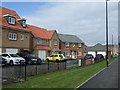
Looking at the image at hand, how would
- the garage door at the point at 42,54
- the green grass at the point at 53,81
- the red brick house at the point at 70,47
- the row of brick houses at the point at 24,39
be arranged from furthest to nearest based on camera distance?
the red brick house at the point at 70,47
the garage door at the point at 42,54
the row of brick houses at the point at 24,39
the green grass at the point at 53,81

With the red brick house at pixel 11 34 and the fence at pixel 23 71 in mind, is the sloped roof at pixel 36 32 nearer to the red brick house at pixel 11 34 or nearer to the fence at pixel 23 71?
the red brick house at pixel 11 34

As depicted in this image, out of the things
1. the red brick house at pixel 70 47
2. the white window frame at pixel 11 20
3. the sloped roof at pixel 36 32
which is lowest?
the red brick house at pixel 70 47

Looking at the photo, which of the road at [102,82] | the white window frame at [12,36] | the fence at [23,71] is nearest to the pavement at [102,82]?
the road at [102,82]

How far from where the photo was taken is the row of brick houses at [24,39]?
91.6 ft

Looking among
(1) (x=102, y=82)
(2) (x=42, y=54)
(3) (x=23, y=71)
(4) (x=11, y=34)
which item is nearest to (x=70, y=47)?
(2) (x=42, y=54)

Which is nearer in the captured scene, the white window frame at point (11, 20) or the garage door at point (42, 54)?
the white window frame at point (11, 20)

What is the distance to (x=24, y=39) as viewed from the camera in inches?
1278

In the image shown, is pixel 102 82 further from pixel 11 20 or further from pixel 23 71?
pixel 11 20

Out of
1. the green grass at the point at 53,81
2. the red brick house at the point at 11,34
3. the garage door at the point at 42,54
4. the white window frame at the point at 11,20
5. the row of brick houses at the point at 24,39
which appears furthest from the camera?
the garage door at the point at 42,54

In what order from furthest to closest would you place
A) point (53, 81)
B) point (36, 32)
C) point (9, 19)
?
point (36, 32) < point (9, 19) < point (53, 81)

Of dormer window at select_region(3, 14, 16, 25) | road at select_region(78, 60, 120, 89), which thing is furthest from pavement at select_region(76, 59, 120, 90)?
dormer window at select_region(3, 14, 16, 25)

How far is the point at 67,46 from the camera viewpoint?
53219 mm

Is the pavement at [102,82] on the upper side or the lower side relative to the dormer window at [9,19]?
lower

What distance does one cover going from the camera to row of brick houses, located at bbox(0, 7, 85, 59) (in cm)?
2792
